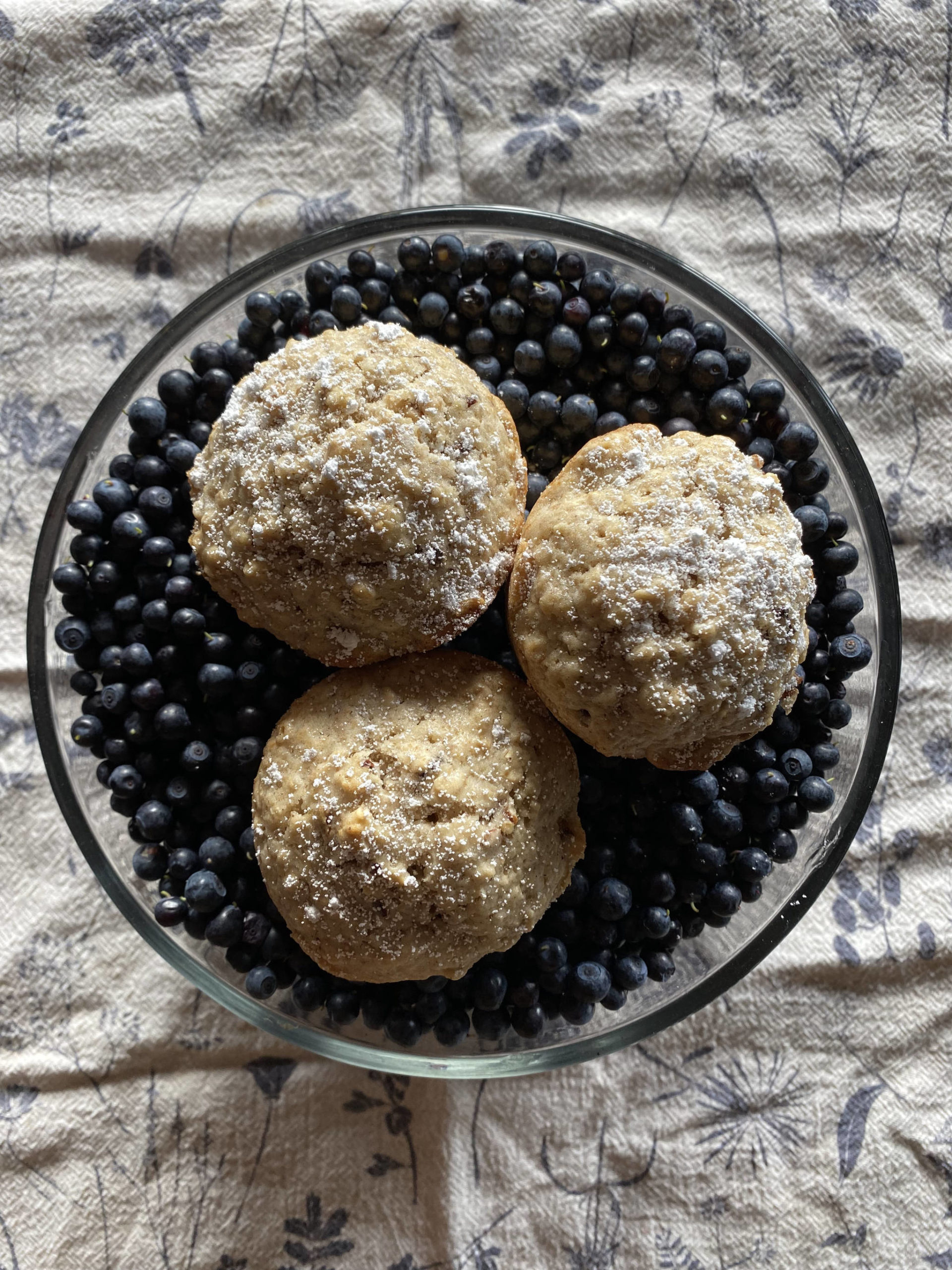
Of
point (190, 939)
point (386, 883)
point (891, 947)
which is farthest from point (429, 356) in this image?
point (891, 947)

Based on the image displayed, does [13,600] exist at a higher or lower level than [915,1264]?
higher

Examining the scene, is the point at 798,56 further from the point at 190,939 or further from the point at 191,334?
the point at 190,939

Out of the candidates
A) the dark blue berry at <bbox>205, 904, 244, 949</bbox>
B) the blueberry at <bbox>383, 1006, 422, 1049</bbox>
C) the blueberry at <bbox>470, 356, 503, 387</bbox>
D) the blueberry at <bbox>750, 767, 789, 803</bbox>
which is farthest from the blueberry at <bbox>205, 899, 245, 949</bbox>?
the blueberry at <bbox>470, 356, 503, 387</bbox>

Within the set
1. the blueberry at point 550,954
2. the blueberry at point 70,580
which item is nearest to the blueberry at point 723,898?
the blueberry at point 550,954

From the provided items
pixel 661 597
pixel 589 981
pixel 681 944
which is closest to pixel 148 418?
pixel 661 597

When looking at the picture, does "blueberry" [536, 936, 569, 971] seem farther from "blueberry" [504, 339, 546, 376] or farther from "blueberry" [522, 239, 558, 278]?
"blueberry" [522, 239, 558, 278]

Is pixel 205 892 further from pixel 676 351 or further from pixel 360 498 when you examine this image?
pixel 676 351

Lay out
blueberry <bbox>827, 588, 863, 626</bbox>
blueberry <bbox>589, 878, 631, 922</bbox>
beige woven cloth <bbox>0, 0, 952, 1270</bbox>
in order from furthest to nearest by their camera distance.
A: beige woven cloth <bbox>0, 0, 952, 1270</bbox>
blueberry <bbox>827, 588, 863, 626</bbox>
blueberry <bbox>589, 878, 631, 922</bbox>

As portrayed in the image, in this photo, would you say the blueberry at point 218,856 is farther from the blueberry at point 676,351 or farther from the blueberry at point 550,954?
the blueberry at point 676,351

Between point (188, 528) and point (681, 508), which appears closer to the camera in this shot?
point (681, 508)
